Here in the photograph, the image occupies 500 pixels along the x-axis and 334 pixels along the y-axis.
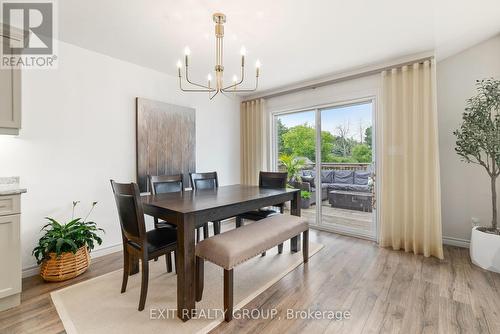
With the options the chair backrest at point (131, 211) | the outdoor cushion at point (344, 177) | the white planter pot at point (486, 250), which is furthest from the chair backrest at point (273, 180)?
the white planter pot at point (486, 250)

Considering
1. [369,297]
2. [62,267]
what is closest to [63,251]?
[62,267]

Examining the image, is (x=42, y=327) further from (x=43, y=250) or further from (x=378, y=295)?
(x=378, y=295)

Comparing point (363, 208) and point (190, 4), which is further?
point (363, 208)

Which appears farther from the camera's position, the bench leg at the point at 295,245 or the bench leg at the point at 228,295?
the bench leg at the point at 295,245

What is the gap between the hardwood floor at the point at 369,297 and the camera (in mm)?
1638

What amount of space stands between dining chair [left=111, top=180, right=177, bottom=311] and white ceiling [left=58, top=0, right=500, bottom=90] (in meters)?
1.54

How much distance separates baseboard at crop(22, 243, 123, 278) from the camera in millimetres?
2322

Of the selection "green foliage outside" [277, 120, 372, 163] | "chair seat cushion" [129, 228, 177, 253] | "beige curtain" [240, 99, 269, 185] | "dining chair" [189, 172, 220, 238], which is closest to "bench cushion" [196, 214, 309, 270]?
"chair seat cushion" [129, 228, 177, 253]

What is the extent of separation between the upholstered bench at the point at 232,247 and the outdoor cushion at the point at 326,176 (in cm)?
180

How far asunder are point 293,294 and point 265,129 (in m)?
3.09

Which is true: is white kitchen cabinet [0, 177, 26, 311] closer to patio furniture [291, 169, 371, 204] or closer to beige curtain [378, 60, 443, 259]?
patio furniture [291, 169, 371, 204]

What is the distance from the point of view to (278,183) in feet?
10.7

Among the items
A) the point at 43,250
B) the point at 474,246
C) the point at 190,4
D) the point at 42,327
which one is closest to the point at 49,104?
the point at 43,250

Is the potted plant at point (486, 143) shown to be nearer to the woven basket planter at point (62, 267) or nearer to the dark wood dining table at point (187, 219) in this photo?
the dark wood dining table at point (187, 219)
